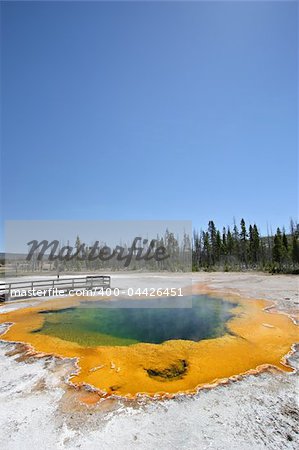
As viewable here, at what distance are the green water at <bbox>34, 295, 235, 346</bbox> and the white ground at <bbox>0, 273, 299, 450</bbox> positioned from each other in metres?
3.48

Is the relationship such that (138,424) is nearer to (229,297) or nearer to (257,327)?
(257,327)

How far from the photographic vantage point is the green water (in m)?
8.77

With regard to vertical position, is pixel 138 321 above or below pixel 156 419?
below

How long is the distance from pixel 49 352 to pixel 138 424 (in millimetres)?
4252

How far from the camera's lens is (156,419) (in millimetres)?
3914

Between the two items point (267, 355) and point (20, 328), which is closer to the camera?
point (267, 355)

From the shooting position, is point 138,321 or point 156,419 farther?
point 138,321

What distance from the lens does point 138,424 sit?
3805 mm

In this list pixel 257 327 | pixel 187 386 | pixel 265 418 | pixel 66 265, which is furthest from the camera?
pixel 66 265

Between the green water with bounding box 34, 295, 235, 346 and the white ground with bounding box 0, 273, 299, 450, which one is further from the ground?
the white ground with bounding box 0, 273, 299, 450

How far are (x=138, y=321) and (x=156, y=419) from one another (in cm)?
748

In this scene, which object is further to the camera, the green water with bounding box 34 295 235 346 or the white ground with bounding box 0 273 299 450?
the green water with bounding box 34 295 235 346

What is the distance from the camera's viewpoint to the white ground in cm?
Answer: 345

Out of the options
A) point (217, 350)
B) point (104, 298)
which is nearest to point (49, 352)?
point (217, 350)
